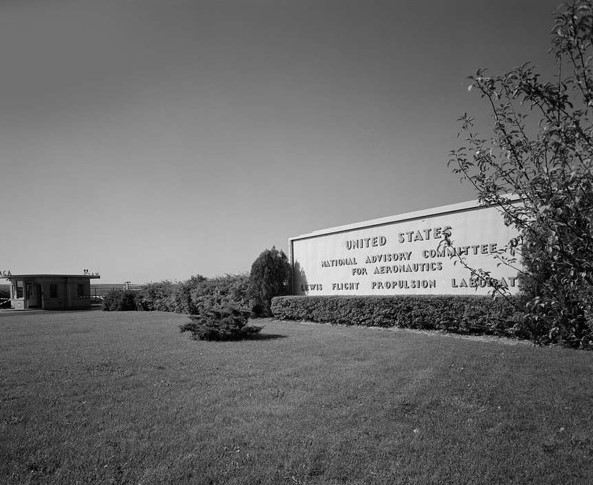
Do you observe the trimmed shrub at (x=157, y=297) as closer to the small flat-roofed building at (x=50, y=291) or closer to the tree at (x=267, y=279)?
the tree at (x=267, y=279)

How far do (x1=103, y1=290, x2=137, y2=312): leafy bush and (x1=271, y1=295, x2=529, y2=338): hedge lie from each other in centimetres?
1718

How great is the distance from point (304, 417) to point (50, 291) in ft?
126

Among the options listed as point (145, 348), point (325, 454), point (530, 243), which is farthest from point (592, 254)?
point (145, 348)

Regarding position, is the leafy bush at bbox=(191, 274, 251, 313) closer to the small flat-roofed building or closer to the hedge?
the hedge

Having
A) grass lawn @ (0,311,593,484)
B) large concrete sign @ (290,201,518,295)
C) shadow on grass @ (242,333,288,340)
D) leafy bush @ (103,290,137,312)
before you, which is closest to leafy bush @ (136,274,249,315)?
leafy bush @ (103,290,137,312)

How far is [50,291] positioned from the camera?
121 feet

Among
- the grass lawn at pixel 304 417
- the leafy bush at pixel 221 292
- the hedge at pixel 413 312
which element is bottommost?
the grass lawn at pixel 304 417

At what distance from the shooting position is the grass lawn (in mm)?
3955

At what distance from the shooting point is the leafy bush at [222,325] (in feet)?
39.7

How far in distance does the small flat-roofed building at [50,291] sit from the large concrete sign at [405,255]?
26754 mm

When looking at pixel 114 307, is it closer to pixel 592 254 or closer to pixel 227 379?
pixel 227 379

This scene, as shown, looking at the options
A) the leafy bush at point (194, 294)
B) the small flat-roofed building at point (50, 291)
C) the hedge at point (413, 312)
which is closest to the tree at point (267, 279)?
the leafy bush at point (194, 294)

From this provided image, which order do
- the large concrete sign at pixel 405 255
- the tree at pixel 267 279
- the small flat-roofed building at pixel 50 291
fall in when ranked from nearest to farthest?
the large concrete sign at pixel 405 255 < the tree at pixel 267 279 < the small flat-roofed building at pixel 50 291

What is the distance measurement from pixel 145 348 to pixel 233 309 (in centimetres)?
282
